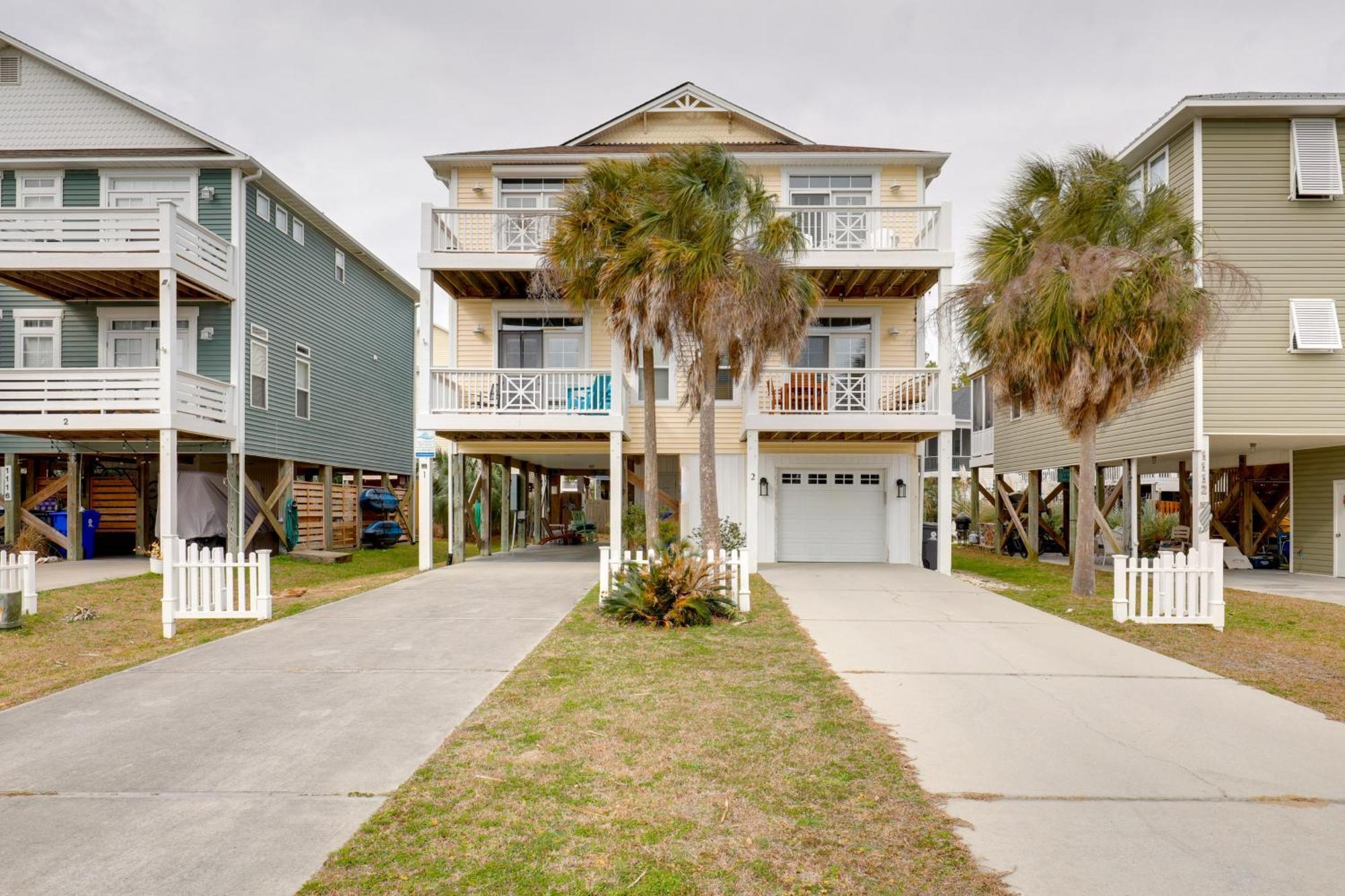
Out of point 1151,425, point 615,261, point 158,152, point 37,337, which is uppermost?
point 158,152

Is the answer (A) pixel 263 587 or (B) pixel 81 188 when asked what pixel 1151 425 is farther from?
(B) pixel 81 188

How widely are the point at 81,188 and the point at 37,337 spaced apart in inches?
143

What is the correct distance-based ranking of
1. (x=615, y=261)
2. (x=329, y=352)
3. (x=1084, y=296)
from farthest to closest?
(x=329, y=352), (x=615, y=261), (x=1084, y=296)

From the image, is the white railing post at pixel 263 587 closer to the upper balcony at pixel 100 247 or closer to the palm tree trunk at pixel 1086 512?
the upper balcony at pixel 100 247

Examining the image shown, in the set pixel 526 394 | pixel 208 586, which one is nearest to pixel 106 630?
pixel 208 586

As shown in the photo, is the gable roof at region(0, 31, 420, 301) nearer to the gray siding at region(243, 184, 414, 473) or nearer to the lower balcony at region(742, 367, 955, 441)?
the gray siding at region(243, 184, 414, 473)

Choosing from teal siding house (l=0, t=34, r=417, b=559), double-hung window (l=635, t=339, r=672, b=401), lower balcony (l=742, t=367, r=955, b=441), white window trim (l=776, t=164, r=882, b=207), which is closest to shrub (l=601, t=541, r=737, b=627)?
lower balcony (l=742, t=367, r=955, b=441)

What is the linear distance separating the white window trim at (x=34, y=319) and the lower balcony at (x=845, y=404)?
1591cm

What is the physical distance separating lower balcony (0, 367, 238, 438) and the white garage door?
41.8ft

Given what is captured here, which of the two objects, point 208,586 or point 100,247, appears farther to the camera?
point 100,247

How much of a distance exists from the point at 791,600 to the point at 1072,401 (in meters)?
5.24

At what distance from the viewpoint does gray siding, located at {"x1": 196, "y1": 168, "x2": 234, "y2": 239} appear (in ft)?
62.1

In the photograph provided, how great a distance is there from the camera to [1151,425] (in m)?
18.4

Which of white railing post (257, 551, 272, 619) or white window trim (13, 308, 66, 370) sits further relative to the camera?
white window trim (13, 308, 66, 370)
